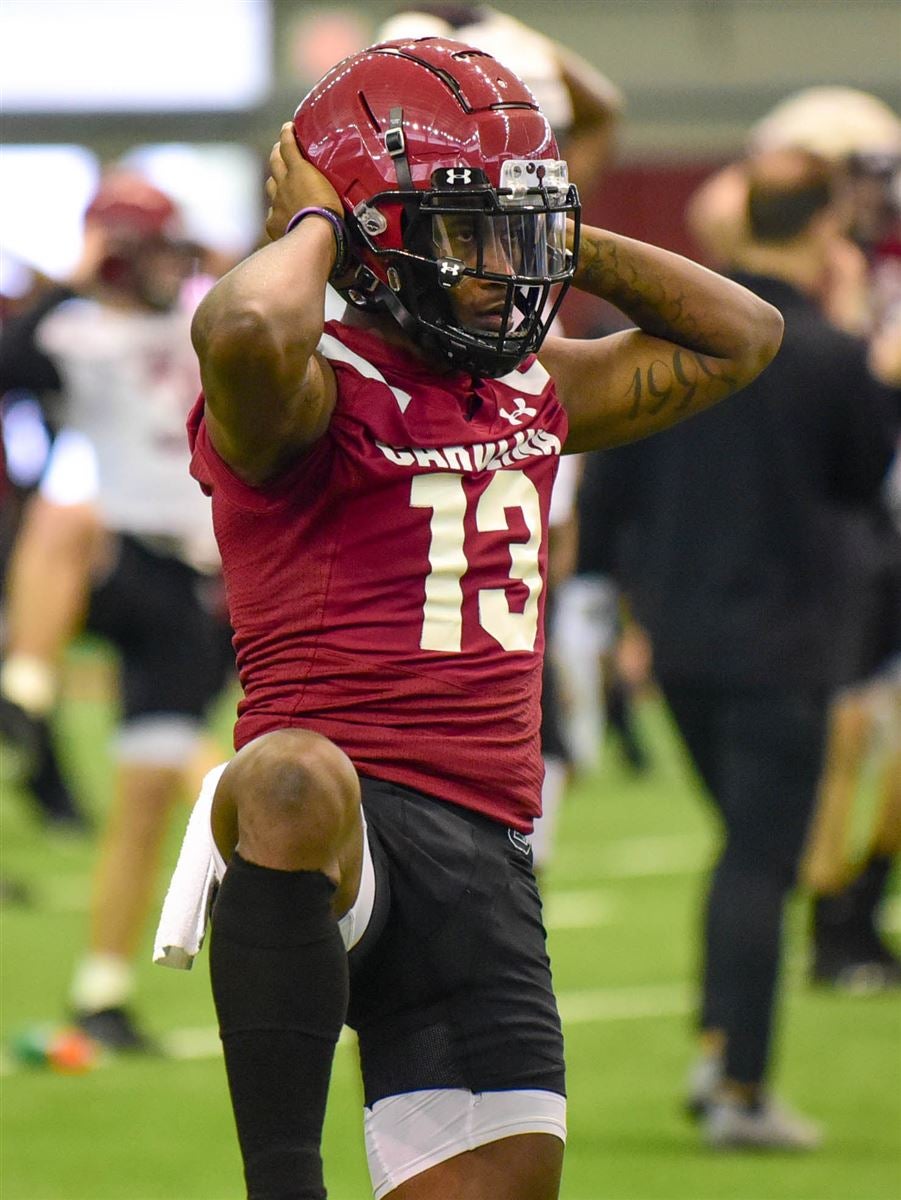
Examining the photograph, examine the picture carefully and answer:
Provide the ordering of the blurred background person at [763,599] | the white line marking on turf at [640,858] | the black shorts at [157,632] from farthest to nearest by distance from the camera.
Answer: the white line marking on turf at [640,858]
the black shorts at [157,632]
the blurred background person at [763,599]

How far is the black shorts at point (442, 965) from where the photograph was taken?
2723 millimetres

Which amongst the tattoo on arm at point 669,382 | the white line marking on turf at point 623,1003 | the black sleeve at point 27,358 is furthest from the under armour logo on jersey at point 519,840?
the black sleeve at point 27,358

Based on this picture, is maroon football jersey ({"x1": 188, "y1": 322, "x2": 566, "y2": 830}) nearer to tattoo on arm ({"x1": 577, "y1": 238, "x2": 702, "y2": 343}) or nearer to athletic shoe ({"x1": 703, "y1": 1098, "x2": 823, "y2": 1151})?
tattoo on arm ({"x1": 577, "y1": 238, "x2": 702, "y2": 343})

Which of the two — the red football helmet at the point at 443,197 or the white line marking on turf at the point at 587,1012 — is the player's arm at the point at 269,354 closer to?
the red football helmet at the point at 443,197

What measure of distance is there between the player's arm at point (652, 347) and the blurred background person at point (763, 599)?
61.8 inches

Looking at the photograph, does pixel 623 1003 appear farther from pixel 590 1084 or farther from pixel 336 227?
pixel 336 227

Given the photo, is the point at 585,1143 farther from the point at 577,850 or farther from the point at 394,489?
the point at 577,850

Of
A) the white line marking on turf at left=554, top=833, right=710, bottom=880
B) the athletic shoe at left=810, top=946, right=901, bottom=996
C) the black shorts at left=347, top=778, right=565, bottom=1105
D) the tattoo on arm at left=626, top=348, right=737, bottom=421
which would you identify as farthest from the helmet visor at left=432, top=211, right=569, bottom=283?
the white line marking on turf at left=554, top=833, right=710, bottom=880

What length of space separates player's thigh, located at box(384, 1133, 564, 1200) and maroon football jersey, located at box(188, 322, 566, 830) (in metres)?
0.40

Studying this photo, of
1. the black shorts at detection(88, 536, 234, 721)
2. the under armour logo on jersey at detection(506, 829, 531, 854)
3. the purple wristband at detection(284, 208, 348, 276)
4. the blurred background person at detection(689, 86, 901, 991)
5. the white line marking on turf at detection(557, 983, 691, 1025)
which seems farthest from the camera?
the blurred background person at detection(689, 86, 901, 991)

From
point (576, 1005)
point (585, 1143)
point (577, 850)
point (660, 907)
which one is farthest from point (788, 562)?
point (577, 850)

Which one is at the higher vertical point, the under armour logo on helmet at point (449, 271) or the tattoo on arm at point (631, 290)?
the under armour logo on helmet at point (449, 271)

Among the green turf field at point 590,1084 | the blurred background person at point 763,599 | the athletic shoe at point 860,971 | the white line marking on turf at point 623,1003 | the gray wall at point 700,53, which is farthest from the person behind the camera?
the gray wall at point 700,53

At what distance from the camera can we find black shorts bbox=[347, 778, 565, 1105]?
2723mm
